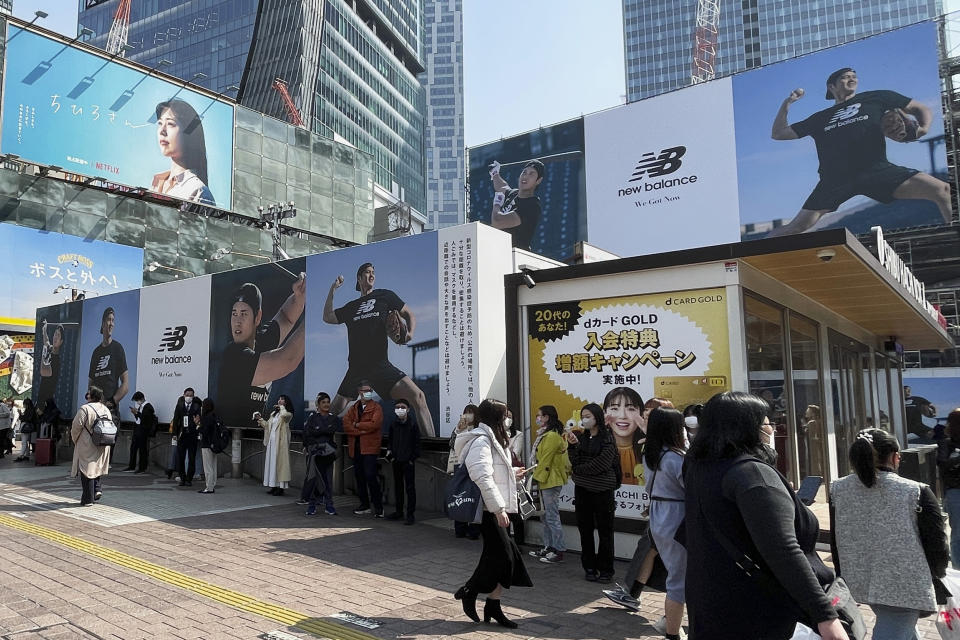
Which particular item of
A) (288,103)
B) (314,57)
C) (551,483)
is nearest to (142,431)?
(551,483)

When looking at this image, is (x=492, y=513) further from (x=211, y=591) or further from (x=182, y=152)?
(x=182, y=152)

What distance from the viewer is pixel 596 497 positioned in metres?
6.54

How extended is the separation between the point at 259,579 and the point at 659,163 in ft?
97.8

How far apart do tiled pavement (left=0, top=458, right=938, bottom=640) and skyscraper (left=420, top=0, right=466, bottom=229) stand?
156818mm

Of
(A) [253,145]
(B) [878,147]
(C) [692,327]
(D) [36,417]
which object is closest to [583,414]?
(C) [692,327]

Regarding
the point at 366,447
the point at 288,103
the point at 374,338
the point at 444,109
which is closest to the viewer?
the point at 366,447

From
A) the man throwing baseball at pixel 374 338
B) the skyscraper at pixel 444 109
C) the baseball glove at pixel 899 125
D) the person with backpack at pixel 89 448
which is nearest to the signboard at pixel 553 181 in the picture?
the baseball glove at pixel 899 125

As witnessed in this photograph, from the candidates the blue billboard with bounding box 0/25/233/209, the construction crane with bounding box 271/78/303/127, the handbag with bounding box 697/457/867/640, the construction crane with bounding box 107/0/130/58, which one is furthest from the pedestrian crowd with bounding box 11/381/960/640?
the construction crane with bounding box 107/0/130/58

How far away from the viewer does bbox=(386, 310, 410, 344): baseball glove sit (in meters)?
10.6

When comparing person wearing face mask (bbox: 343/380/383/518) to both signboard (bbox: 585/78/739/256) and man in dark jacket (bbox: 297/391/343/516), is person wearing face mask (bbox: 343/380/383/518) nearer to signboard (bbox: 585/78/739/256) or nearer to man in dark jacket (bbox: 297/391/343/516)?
man in dark jacket (bbox: 297/391/343/516)

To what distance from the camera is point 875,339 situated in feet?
50.4

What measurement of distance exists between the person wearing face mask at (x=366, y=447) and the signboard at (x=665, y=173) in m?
24.0

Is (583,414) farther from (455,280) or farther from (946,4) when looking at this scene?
(946,4)

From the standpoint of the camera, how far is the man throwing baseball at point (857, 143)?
27.5 meters
